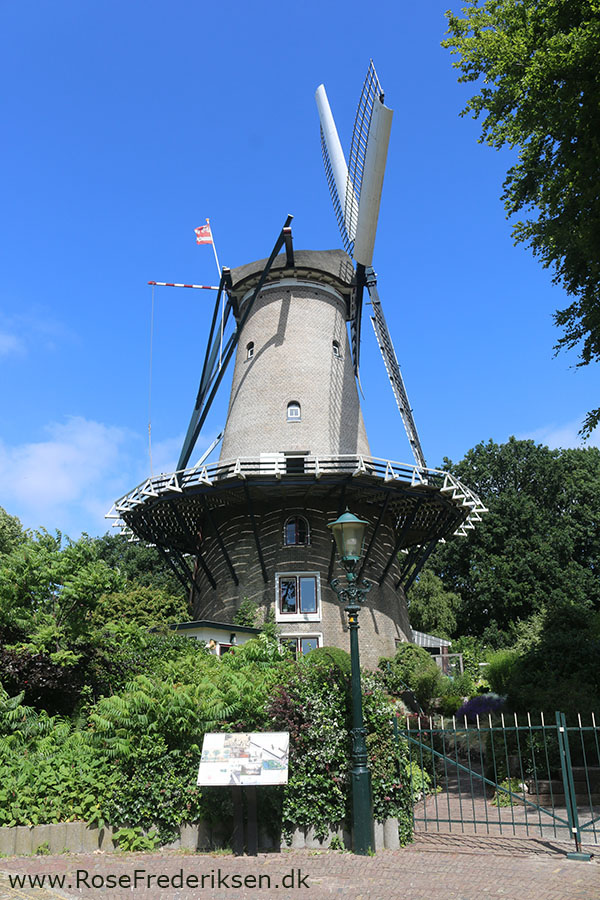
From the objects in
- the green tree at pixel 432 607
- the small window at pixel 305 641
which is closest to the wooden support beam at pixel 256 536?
the small window at pixel 305 641

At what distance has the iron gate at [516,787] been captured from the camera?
28.3ft

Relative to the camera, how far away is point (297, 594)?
1969cm

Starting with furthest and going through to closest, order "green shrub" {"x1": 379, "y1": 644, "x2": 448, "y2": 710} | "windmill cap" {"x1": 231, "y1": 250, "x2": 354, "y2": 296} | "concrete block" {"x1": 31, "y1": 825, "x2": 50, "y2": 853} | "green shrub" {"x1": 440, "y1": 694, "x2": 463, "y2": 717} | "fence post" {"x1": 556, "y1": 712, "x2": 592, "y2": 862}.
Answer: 1. "windmill cap" {"x1": 231, "y1": 250, "x2": 354, "y2": 296}
2. "green shrub" {"x1": 440, "y1": 694, "x2": 463, "y2": 717}
3. "green shrub" {"x1": 379, "y1": 644, "x2": 448, "y2": 710}
4. "concrete block" {"x1": 31, "y1": 825, "x2": 50, "y2": 853}
5. "fence post" {"x1": 556, "y1": 712, "x2": 592, "y2": 862}

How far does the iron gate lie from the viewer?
8.62 metres

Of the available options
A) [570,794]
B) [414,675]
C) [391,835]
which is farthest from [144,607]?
[570,794]

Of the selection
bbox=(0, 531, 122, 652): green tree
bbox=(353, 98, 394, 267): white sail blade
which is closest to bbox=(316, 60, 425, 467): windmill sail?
bbox=(353, 98, 394, 267): white sail blade

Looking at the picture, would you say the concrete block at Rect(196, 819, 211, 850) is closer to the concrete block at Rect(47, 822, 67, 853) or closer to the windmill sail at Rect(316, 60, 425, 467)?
the concrete block at Rect(47, 822, 67, 853)

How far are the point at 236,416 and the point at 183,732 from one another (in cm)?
1492

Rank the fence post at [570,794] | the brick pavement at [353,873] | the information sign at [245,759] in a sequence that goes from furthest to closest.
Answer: the information sign at [245,759] → the fence post at [570,794] → the brick pavement at [353,873]

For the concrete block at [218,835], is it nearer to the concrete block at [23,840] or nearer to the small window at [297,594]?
the concrete block at [23,840]

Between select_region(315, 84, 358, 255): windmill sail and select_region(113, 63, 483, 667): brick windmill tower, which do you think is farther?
select_region(315, 84, 358, 255): windmill sail

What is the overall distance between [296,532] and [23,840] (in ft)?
43.2

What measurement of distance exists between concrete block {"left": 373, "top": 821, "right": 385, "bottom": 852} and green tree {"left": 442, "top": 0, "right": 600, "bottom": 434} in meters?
7.77

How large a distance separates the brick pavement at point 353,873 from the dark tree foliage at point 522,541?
85.4ft
